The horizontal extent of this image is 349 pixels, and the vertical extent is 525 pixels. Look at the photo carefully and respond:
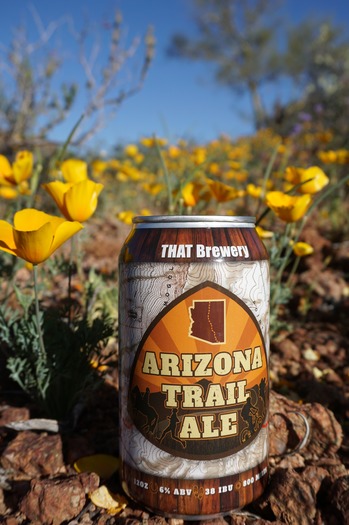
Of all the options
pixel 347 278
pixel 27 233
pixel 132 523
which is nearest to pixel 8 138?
pixel 347 278

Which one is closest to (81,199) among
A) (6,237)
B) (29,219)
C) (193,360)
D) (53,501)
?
(29,219)

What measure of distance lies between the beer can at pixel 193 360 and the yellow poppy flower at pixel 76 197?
203mm

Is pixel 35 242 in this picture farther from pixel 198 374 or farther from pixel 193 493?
pixel 193 493

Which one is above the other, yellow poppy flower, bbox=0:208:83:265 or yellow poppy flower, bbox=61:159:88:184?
yellow poppy flower, bbox=61:159:88:184

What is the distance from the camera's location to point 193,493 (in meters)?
1.25

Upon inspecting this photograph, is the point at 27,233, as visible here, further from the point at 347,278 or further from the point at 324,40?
the point at 324,40

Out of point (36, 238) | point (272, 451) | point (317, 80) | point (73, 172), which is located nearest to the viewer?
point (36, 238)

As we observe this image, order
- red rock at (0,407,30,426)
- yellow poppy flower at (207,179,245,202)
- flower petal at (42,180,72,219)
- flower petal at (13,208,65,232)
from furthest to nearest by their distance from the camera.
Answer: yellow poppy flower at (207,179,245,202) < red rock at (0,407,30,426) < flower petal at (42,180,72,219) < flower petal at (13,208,65,232)

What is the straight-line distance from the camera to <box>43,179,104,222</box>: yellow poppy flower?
140 centimetres

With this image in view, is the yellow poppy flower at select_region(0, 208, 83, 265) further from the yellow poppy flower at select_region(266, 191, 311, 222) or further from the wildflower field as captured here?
the yellow poppy flower at select_region(266, 191, 311, 222)

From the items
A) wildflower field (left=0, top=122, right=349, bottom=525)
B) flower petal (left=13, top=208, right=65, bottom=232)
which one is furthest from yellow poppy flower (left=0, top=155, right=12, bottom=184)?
flower petal (left=13, top=208, right=65, bottom=232)

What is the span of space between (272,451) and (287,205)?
77 centimetres

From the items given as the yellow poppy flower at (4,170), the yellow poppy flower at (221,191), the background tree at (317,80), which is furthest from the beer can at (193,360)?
the background tree at (317,80)

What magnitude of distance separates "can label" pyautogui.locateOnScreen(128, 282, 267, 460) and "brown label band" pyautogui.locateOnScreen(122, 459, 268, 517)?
71mm
